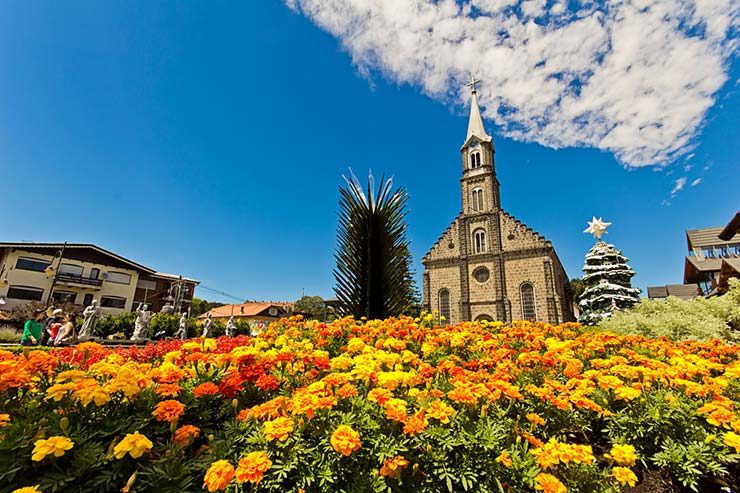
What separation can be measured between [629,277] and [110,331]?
34.9 meters

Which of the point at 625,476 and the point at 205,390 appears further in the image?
the point at 205,390

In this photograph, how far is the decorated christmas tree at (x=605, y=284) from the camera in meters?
22.8

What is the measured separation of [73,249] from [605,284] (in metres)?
45.7

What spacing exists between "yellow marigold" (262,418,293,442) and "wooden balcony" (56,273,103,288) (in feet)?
131

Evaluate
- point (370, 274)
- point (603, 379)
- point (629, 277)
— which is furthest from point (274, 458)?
point (629, 277)

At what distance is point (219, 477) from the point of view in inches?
49.7

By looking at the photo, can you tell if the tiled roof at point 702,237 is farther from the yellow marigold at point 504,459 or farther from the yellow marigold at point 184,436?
the yellow marigold at point 184,436

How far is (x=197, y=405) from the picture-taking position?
73.9 inches

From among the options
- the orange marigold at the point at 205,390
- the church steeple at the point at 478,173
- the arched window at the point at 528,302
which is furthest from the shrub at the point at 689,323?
the church steeple at the point at 478,173

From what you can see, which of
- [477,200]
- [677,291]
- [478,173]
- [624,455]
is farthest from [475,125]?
[624,455]

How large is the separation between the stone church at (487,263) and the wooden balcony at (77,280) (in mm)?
32009

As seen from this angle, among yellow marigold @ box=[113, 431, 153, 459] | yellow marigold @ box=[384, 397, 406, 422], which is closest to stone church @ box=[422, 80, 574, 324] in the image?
yellow marigold @ box=[384, 397, 406, 422]

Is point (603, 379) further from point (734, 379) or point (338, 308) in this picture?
point (338, 308)

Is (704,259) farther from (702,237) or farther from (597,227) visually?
(597,227)
